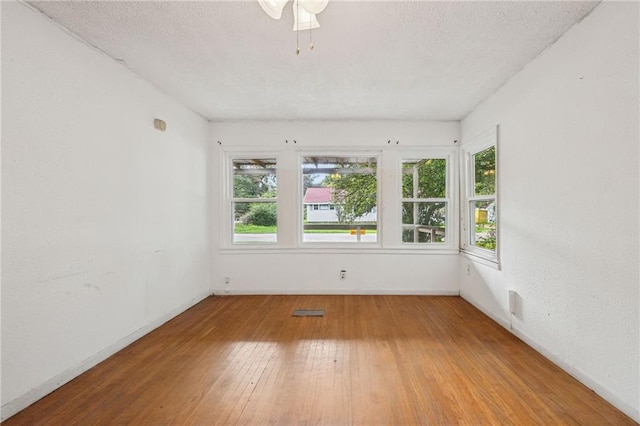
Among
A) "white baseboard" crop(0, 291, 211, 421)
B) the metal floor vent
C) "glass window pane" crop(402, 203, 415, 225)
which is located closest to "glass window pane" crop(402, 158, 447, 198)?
"glass window pane" crop(402, 203, 415, 225)

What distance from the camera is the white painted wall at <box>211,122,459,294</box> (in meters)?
4.65

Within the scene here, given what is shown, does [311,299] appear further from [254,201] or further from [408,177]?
[408,177]

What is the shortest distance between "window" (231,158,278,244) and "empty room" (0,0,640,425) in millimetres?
632

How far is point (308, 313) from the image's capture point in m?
3.82

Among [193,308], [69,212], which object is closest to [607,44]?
[69,212]

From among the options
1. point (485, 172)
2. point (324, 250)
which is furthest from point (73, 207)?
point (485, 172)

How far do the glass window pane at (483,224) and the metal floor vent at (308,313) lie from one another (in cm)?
226

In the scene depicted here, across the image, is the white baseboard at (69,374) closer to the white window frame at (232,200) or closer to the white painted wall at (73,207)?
the white painted wall at (73,207)

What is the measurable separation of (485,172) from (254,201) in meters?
3.28

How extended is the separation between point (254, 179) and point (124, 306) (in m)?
2.53

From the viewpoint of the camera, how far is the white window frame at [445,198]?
15.3ft

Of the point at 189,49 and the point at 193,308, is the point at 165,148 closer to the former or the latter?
the point at 189,49

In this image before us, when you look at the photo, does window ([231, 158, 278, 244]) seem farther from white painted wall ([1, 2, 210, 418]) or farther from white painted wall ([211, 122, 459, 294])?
white painted wall ([1, 2, 210, 418])

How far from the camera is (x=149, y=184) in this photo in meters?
3.29
